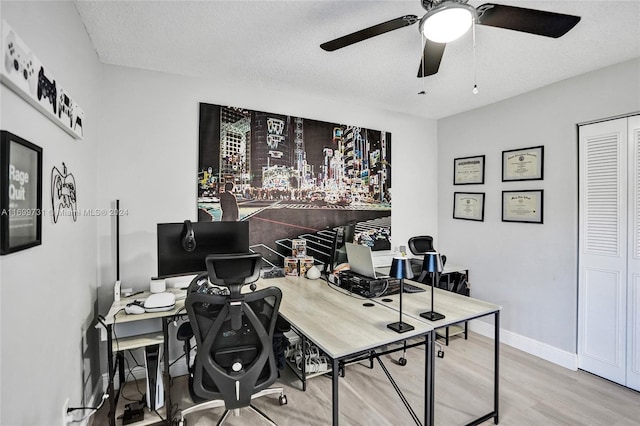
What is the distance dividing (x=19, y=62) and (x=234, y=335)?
1.51 m

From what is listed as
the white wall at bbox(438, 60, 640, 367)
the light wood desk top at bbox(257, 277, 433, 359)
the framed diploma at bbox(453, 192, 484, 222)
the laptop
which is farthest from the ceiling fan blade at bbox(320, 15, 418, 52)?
the framed diploma at bbox(453, 192, 484, 222)

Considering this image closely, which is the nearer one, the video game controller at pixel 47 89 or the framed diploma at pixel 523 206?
the video game controller at pixel 47 89

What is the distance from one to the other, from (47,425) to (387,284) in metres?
2.07

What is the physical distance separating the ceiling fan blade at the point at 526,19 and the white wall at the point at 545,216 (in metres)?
1.63

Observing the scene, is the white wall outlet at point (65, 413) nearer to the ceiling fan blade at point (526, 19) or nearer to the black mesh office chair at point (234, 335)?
the black mesh office chair at point (234, 335)

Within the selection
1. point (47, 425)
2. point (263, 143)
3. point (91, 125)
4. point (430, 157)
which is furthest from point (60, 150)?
point (430, 157)

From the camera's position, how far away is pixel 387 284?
7.98 feet

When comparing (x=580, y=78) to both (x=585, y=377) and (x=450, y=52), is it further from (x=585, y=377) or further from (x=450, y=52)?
(x=585, y=377)

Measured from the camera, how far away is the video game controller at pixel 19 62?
1030 mm

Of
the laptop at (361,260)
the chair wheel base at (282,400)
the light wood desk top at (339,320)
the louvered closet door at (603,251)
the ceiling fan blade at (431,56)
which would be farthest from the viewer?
the louvered closet door at (603,251)

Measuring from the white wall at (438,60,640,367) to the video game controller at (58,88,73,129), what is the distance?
3.75m

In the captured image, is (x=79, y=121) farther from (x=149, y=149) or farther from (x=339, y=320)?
(x=339, y=320)

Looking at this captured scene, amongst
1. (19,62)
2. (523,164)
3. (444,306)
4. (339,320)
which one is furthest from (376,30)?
(523,164)

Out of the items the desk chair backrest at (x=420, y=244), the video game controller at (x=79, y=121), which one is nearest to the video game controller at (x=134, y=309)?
the video game controller at (x=79, y=121)
